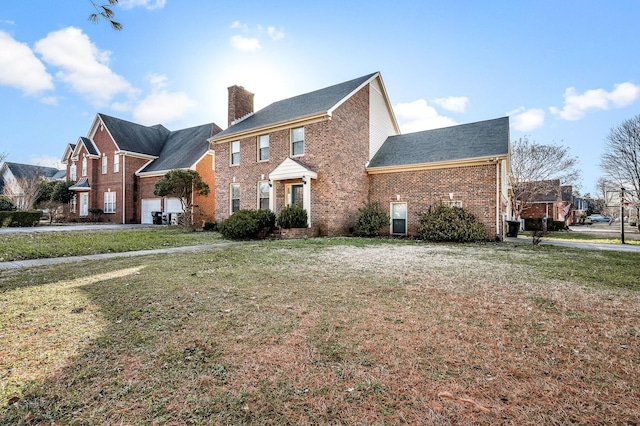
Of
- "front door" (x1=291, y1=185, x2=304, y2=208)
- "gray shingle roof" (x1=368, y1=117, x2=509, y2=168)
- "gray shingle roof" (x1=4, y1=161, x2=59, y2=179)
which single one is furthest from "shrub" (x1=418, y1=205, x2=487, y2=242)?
"gray shingle roof" (x1=4, y1=161, x2=59, y2=179)

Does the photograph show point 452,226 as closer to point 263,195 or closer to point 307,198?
point 307,198

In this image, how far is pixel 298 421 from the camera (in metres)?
1.78

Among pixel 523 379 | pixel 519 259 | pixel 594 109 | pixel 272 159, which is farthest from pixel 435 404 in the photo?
pixel 594 109

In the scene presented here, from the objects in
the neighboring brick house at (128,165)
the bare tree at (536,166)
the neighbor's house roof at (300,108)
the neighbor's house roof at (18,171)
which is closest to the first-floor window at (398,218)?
the neighbor's house roof at (300,108)

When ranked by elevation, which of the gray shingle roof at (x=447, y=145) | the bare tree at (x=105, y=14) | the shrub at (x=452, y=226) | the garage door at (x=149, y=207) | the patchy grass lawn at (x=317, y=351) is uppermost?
the gray shingle roof at (x=447, y=145)

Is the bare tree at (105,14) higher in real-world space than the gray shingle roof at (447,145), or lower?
lower

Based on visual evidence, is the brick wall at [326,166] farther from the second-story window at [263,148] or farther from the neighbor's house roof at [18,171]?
the neighbor's house roof at [18,171]

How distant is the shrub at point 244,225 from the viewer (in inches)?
500

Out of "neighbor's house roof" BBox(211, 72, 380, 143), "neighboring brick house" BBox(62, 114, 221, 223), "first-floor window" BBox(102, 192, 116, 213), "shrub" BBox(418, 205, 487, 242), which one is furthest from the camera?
"first-floor window" BBox(102, 192, 116, 213)

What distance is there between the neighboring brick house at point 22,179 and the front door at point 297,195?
77.7 feet

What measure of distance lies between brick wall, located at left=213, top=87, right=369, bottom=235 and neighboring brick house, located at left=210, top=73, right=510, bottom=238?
48 millimetres

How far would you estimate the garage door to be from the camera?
77.2ft

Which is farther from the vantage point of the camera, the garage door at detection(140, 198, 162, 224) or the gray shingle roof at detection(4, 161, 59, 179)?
the gray shingle roof at detection(4, 161, 59, 179)

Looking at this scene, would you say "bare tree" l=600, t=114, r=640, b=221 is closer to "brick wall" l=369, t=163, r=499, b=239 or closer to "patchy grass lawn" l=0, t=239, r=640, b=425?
"brick wall" l=369, t=163, r=499, b=239
